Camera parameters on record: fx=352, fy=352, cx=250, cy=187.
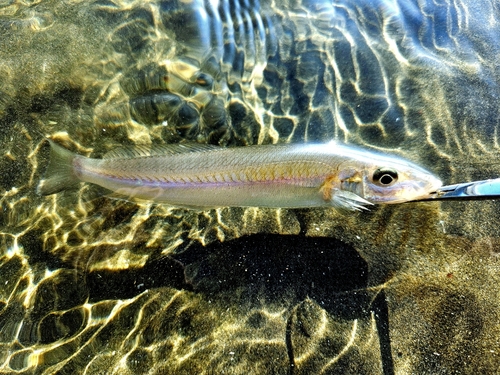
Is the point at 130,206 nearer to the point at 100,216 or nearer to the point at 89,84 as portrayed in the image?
the point at 100,216

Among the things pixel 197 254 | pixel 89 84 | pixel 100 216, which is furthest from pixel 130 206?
pixel 89 84

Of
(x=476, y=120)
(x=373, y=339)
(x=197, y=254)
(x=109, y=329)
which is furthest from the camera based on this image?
(x=476, y=120)

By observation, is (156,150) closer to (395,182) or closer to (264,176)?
(264,176)

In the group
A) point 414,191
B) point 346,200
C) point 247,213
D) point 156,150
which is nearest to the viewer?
point 414,191

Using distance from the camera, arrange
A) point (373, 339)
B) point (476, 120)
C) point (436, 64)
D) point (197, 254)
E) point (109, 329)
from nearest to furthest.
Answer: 1. point (373, 339)
2. point (109, 329)
3. point (197, 254)
4. point (476, 120)
5. point (436, 64)

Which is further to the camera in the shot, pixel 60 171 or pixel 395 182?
pixel 60 171

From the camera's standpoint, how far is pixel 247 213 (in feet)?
12.2

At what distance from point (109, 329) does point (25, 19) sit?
168 inches

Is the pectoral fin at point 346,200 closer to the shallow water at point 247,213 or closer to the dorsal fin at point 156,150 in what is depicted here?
the shallow water at point 247,213

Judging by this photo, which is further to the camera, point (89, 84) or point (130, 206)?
point (89, 84)

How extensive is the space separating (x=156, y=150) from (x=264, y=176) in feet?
3.82

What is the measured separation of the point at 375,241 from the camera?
10.8 ft

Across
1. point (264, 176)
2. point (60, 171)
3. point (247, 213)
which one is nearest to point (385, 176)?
point (264, 176)

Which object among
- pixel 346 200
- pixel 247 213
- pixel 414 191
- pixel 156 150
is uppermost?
pixel 156 150
